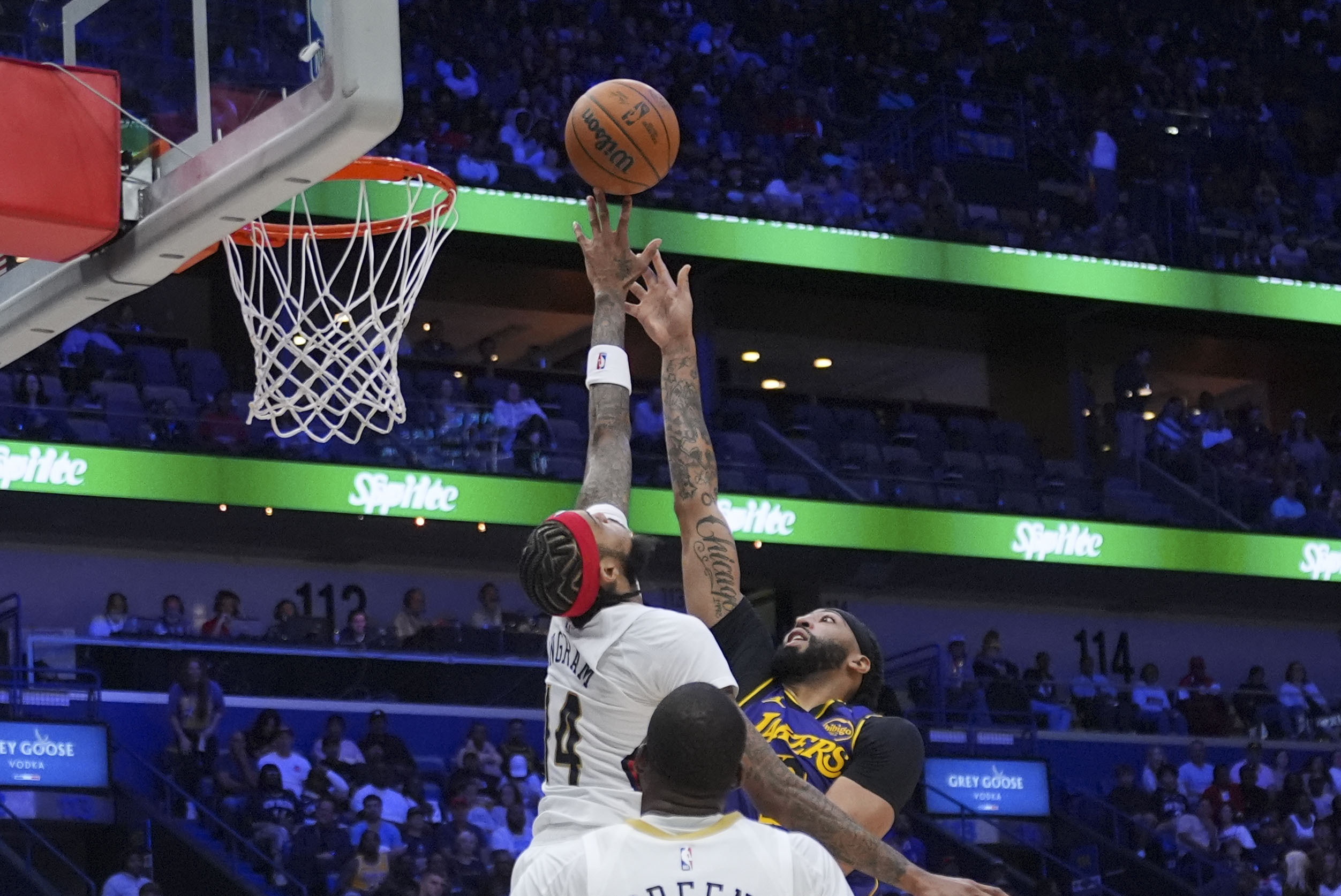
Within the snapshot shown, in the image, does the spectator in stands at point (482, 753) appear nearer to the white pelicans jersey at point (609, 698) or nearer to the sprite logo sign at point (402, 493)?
the sprite logo sign at point (402, 493)

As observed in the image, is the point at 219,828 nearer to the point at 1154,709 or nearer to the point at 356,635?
the point at 356,635

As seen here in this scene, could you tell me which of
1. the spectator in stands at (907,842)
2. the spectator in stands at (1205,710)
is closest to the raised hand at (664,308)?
the spectator in stands at (907,842)

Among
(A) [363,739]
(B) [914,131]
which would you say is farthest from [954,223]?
(A) [363,739]

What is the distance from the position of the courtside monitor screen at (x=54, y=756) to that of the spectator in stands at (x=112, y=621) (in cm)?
143

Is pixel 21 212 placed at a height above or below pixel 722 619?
above

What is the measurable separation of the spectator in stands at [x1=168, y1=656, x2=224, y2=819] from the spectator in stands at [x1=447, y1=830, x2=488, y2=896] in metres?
1.83

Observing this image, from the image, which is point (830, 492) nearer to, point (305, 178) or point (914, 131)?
point (914, 131)

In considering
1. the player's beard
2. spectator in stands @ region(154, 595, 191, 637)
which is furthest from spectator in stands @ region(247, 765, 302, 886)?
the player's beard

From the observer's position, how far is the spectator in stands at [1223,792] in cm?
1574

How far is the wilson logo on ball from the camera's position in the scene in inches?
199

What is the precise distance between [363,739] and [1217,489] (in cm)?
864

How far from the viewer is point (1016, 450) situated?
18500 mm

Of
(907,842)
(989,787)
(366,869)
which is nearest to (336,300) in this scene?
(366,869)

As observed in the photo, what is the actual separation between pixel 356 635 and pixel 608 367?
10.1 metres
